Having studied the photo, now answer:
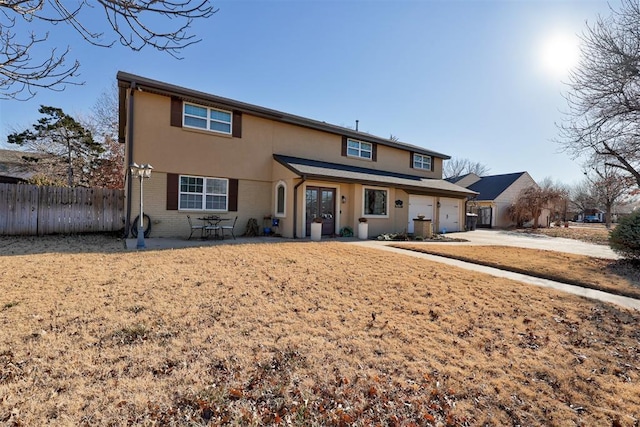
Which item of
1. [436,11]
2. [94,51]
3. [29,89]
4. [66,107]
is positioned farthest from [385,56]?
[66,107]

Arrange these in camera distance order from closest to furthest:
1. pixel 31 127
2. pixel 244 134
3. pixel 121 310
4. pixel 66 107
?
pixel 121 310 < pixel 244 134 < pixel 31 127 < pixel 66 107

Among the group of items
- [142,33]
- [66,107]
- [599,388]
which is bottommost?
[599,388]

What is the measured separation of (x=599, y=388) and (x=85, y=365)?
15.8 ft

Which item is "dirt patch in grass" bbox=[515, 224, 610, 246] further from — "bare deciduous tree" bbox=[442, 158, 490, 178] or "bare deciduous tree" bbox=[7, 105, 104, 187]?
"bare deciduous tree" bbox=[7, 105, 104, 187]

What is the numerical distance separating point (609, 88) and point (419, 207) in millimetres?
8946

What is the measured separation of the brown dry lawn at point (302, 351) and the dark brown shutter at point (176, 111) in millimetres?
7191

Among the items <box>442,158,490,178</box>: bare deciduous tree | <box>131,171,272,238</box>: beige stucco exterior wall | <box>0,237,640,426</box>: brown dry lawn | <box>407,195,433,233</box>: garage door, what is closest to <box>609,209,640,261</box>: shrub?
<box>0,237,640,426</box>: brown dry lawn

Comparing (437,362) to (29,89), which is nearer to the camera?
(437,362)

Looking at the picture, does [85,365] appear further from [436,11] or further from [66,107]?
[66,107]

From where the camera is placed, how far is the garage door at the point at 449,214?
1806 centimetres

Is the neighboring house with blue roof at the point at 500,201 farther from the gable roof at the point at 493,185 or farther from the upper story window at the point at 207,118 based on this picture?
the upper story window at the point at 207,118

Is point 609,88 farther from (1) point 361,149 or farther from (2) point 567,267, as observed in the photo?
(1) point 361,149

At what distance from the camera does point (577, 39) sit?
9594mm

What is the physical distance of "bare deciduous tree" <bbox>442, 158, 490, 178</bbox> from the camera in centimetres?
5125
